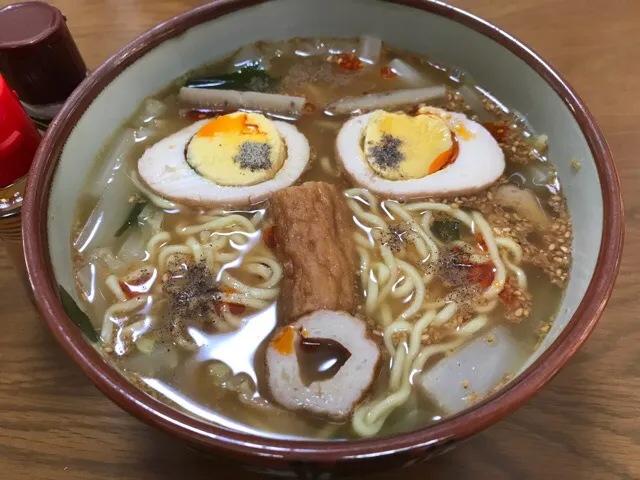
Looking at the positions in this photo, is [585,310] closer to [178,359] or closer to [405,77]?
[178,359]

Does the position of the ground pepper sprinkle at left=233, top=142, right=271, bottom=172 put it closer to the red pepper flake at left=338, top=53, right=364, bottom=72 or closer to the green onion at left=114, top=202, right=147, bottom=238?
the green onion at left=114, top=202, right=147, bottom=238

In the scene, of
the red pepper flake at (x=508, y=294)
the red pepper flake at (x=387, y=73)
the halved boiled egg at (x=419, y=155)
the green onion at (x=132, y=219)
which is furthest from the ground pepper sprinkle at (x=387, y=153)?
the green onion at (x=132, y=219)

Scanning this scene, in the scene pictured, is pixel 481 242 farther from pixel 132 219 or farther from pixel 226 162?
pixel 132 219

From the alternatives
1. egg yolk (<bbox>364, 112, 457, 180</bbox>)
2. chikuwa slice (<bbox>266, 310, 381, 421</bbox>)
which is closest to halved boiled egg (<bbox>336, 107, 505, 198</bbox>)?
egg yolk (<bbox>364, 112, 457, 180</bbox>)

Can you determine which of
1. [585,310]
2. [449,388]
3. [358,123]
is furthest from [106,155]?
[585,310]

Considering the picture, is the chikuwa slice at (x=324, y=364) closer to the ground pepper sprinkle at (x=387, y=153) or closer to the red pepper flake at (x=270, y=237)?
the red pepper flake at (x=270, y=237)

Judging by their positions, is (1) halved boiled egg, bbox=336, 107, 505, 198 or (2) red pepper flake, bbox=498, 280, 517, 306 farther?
(1) halved boiled egg, bbox=336, 107, 505, 198

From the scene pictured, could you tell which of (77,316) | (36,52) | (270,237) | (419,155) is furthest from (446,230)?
(36,52)
